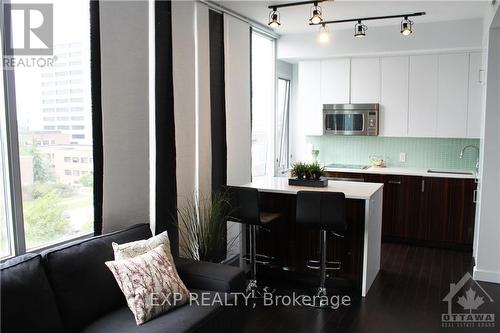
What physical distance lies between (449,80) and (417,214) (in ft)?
5.94

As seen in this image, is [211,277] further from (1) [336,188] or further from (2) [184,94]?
(2) [184,94]

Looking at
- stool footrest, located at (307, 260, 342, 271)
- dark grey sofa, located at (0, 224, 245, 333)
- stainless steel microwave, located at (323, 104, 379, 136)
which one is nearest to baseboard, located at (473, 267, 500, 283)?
stool footrest, located at (307, 260, 342, 271)

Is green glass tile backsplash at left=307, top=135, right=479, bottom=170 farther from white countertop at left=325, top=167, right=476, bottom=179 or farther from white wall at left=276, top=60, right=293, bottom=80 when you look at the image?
white wall at left=276, top=60, right=293, bottom=80

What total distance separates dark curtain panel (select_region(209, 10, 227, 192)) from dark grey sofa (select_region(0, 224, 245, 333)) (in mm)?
1706

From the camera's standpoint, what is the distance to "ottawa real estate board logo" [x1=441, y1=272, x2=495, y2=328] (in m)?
3.43

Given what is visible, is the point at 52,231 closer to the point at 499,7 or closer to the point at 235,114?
the point at 235,114

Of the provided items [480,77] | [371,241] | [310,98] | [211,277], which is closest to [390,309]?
[371,241]

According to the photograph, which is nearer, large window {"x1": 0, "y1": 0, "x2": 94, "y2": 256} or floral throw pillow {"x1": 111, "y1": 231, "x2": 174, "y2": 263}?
large window {"x1": 0, "y1": 0, "x2": 94, "y2": 256}

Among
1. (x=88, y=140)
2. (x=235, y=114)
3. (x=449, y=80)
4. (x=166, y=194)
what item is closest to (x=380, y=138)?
(x=449, y=80)

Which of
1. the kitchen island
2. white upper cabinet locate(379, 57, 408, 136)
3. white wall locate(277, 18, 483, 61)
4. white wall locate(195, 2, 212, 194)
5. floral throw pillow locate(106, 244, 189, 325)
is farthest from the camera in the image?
white upper cabinet locate(379, 57, 408, 136)

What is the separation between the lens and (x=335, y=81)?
6121mm

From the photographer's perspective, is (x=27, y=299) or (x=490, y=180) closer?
(x=27, y=299)

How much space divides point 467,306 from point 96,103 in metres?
3.55

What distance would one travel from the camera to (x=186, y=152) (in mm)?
4082
